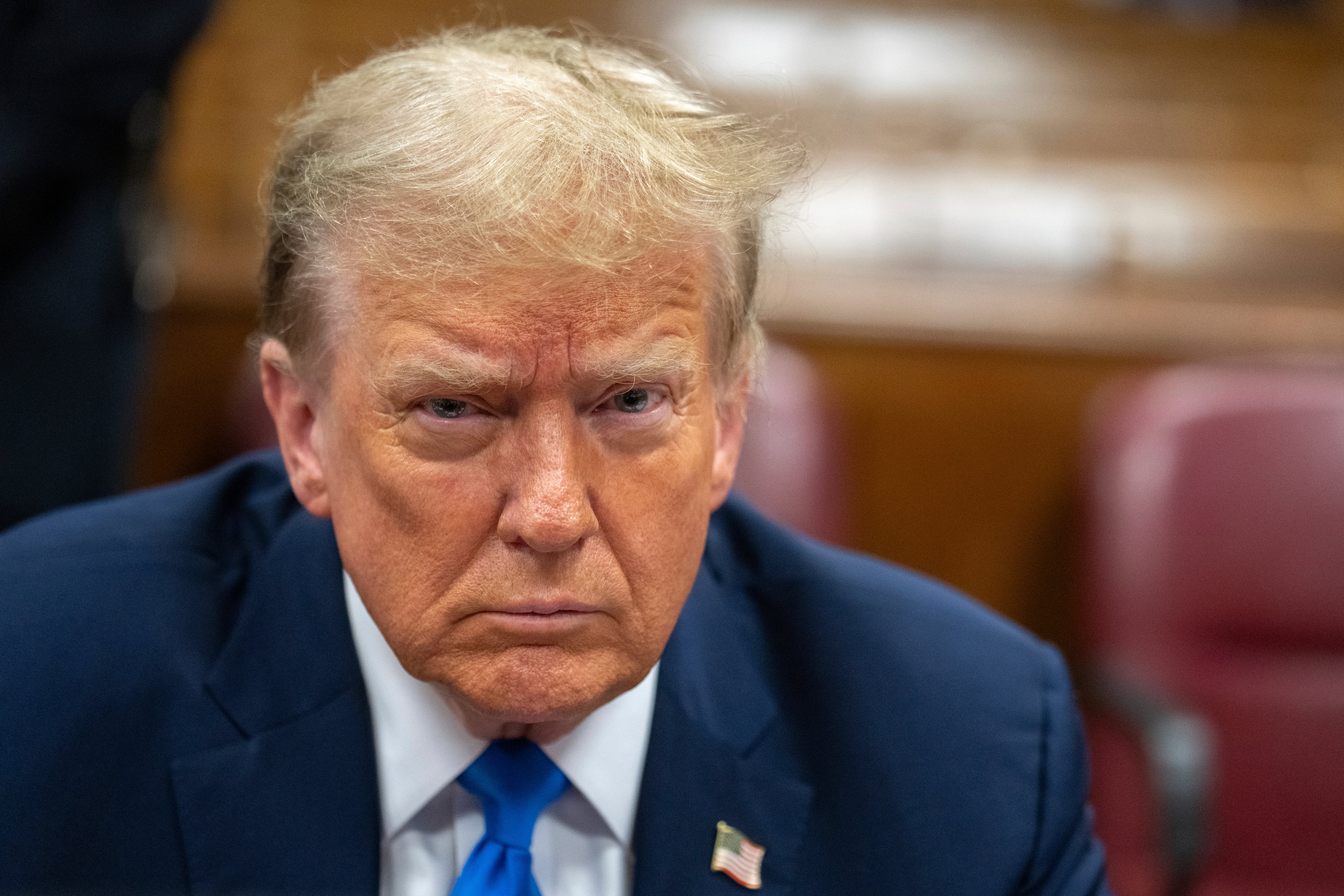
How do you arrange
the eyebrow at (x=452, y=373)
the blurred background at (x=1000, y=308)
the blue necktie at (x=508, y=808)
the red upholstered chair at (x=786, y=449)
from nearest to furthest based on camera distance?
the eyebrow at (x=452, y=373) < the blue necktie at (x=508, y=808) < the blurred background at (x=1000, y=308) < the red upholstered chair at (x=786, y=449)

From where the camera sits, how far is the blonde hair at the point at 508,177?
37.5 inches

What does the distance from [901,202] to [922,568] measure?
117 centimetres

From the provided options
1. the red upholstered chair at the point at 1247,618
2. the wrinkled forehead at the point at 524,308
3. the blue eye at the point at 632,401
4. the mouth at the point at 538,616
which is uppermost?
the wrinkled forehead at the point at 524,308

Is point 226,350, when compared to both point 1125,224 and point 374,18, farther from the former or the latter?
point 1125,224

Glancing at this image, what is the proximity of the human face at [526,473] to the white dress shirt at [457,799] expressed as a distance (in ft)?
0.45

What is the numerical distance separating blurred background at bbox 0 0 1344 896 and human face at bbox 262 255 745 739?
10.7 inches

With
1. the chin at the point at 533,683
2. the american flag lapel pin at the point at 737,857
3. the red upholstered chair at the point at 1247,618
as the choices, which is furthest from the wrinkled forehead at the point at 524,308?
the red upholstered chair at the point at 1247,618

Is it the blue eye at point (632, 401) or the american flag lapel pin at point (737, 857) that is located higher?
the blue eye at point (632, 401)

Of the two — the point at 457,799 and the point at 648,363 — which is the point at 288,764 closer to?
the point at 457,799

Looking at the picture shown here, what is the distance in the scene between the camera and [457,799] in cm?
118

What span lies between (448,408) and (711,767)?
0.46 meters

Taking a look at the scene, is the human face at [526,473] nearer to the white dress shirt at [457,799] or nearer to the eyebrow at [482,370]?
the eyebrow at [482,370]

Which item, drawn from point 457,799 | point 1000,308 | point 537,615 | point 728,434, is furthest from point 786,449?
point 537,615

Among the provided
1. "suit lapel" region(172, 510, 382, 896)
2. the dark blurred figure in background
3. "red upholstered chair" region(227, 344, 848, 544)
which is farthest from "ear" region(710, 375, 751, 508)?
the dark blurred figure in background
